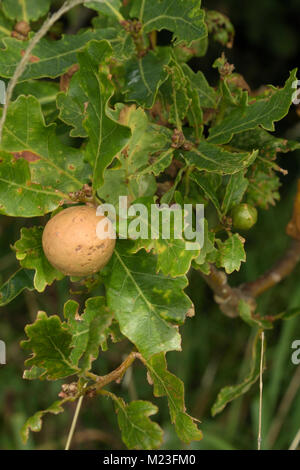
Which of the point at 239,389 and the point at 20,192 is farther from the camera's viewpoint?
the point at 239,389

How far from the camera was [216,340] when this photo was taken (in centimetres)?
185

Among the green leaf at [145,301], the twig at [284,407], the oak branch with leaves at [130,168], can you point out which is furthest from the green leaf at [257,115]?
the twig at [284,407]

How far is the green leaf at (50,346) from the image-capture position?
746 millimetres

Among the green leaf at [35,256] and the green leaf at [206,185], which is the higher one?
the green leaf at [206,185]

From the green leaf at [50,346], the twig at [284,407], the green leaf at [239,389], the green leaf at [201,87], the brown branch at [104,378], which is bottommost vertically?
the twig at [284,407]

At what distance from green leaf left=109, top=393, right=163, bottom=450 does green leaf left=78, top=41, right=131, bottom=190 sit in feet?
1.09

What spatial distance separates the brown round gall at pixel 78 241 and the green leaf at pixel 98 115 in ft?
0.18

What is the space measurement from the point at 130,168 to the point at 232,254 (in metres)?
0.20

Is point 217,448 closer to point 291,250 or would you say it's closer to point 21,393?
point 291,250

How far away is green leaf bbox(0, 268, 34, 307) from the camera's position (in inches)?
32.9

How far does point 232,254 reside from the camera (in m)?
0.78

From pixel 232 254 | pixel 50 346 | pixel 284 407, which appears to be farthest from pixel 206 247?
pixel 284 407

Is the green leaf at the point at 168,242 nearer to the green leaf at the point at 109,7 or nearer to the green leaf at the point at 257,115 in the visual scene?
the green leaf at the point at 257,115

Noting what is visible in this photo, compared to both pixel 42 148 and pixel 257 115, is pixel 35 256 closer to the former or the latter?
pixel 42 148
